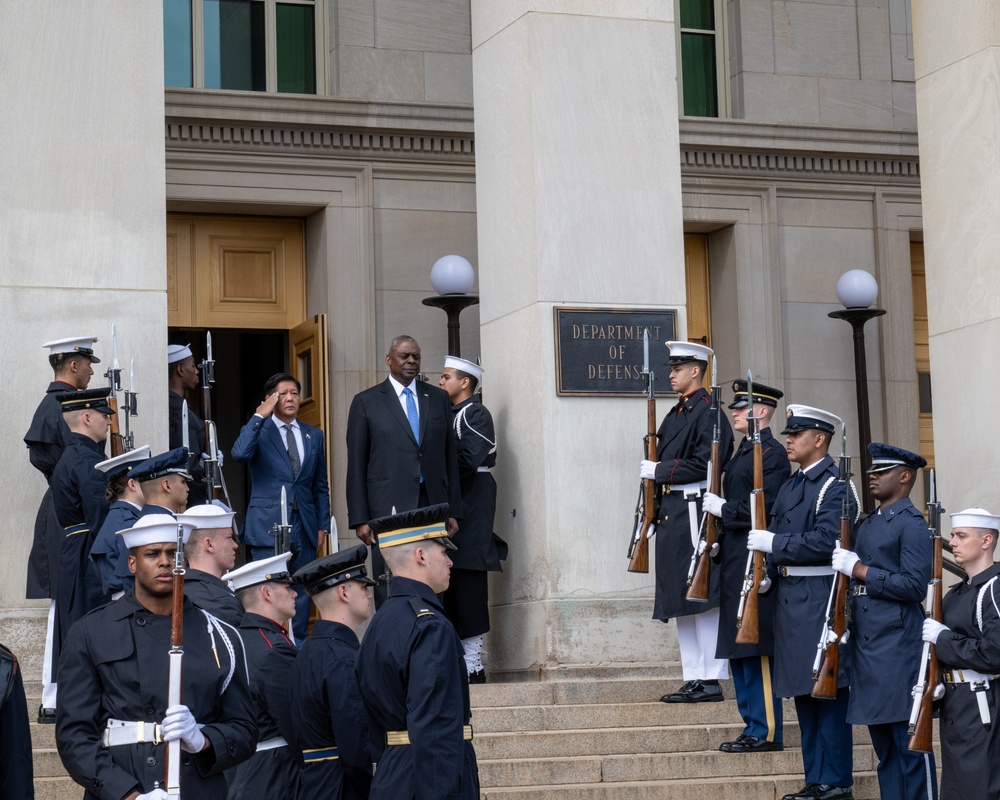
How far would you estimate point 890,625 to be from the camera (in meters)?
9.32

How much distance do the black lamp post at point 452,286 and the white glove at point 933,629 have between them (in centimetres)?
632

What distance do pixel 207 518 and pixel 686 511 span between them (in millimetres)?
3828

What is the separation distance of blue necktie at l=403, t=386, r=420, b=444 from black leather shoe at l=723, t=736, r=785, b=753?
300cm

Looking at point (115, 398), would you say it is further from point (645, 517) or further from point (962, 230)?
point (962, 230)

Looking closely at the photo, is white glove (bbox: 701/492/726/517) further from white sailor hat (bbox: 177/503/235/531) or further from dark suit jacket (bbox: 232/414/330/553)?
white sailor hat (bbox: 177/503/235/531)

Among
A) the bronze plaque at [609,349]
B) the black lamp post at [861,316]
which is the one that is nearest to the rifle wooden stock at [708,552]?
the bronze plaque at [609,349]

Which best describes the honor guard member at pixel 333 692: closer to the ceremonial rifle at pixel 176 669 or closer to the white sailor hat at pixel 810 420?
the ceremonial rifle at pixel 176 669

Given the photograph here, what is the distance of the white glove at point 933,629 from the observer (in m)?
8.70

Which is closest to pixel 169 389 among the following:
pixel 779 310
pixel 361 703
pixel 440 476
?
pixel 440 476

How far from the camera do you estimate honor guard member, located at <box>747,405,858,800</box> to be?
9.41 metres

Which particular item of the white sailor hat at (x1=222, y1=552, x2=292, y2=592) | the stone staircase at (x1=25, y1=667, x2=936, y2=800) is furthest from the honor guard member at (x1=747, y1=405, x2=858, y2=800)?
the white sailor hat at (x1=222, y1=552, x2=292, y2=592)

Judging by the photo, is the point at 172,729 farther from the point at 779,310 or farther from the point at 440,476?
the point at 779,310

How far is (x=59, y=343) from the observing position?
10531 millimetres

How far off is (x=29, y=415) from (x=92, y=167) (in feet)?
5.19
